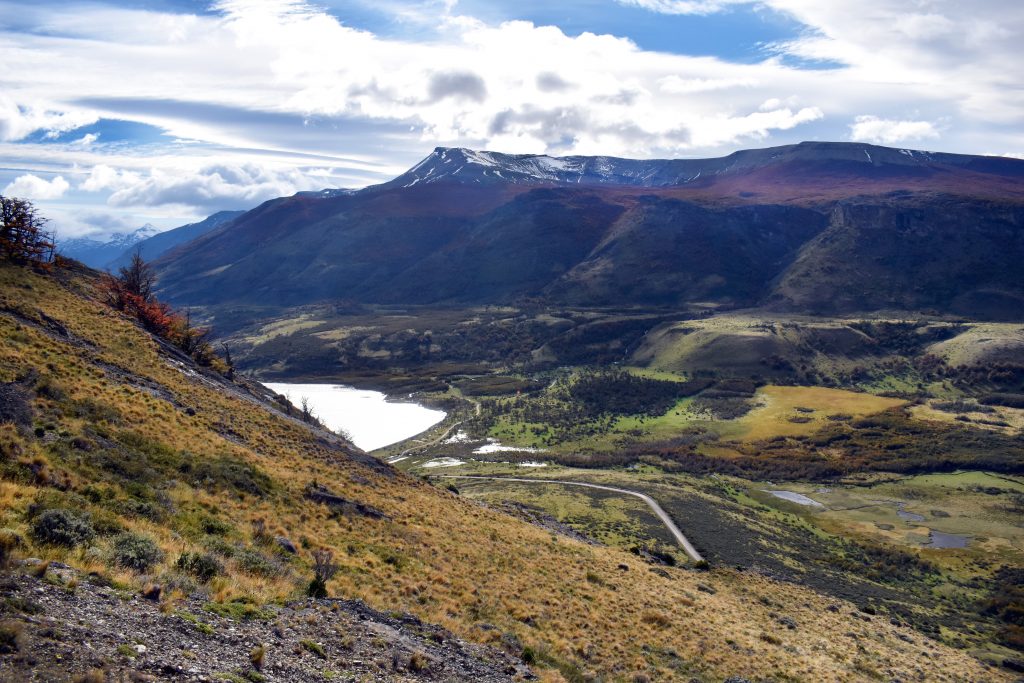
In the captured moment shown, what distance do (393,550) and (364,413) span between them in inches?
5169

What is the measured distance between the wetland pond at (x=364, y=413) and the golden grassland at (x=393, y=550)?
82860 mm

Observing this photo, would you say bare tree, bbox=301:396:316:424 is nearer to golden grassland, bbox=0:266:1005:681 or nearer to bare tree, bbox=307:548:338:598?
golden grassland, bbox=0:266:1005:681

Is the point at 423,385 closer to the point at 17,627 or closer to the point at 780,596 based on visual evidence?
the point at 780,596

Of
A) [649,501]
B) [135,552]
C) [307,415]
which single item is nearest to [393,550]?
[135,552]

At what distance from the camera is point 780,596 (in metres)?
42.7

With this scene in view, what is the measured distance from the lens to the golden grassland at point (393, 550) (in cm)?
2028

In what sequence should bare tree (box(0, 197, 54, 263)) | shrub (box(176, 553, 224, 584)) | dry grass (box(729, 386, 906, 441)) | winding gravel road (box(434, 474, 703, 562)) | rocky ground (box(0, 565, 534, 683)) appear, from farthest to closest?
1. dry grass (box(729, 386, 906, 441))
2. winding gravel road (box(434, 474, 703, 562))
3. bare tree (box(0, 197, 54, 263))
4. shrub (box(176, 553, 224, 584))
5. rocky ground (box(0, 565, 534, 683))

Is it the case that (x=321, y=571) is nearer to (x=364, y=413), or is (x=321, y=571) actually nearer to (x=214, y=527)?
(x=214, y=527)

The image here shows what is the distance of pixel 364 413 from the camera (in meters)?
155

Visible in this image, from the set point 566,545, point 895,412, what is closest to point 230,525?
point 566,545

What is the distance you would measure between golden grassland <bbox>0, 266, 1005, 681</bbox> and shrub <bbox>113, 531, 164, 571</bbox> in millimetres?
443

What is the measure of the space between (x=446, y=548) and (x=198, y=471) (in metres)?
12.4

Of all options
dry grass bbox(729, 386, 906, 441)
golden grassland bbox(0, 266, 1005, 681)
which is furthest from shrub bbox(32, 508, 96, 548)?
dry grass bbox(729, 386, 906, 441)

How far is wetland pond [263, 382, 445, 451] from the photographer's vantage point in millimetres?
134125
